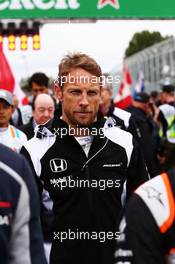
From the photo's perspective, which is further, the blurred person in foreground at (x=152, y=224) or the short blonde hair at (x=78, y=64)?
the short blonde hair at (x=78, y=64)

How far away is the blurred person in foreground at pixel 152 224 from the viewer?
2.58 m

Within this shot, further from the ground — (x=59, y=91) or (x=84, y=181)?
(x=59, y=91)

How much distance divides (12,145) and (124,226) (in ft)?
12.3

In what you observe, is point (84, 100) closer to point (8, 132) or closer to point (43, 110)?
point (8, 132)

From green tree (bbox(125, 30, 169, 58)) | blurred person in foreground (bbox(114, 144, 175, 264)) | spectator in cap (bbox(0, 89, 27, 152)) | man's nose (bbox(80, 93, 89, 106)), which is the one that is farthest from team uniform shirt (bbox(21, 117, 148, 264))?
green tree (bbox(125, 30, 169, 58))

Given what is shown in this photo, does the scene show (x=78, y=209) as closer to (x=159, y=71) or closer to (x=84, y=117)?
(x=84, y=117)

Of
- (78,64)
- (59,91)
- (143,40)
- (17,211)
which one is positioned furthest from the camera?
(143,40)

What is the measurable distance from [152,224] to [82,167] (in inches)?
74.3

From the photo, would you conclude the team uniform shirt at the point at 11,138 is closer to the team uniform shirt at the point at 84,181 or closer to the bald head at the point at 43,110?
the bald head at the point at 43,110

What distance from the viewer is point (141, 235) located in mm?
2574

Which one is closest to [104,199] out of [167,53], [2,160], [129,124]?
[2,160]

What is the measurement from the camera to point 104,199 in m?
4.38

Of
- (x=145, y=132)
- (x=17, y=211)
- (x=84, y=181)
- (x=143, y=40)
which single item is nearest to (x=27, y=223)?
(x=17, y=211)

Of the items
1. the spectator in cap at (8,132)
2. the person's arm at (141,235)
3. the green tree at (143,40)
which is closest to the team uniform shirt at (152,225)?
the person's arm at (141,235)
